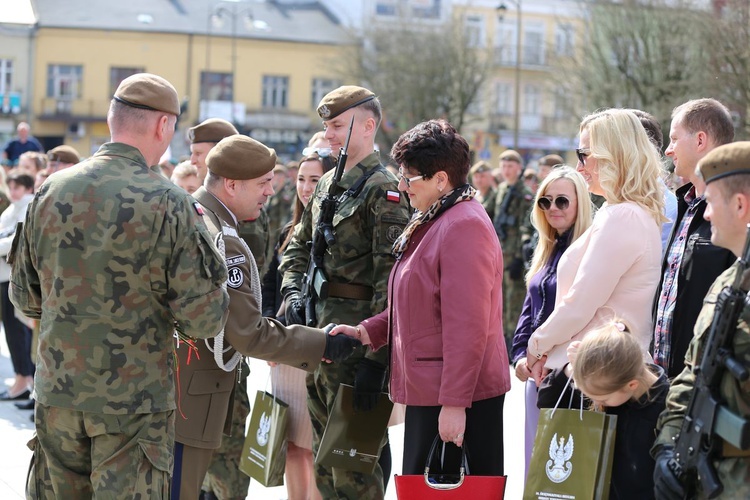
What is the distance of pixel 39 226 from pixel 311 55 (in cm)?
5083

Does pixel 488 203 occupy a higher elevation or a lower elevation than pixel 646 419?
lower

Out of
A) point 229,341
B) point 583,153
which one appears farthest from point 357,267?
point 583,153

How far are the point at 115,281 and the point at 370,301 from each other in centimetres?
160

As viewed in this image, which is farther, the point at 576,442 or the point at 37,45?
the point at 37,45

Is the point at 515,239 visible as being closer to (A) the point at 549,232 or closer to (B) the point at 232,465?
(A) the point at 549,232

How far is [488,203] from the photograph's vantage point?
12.8 m

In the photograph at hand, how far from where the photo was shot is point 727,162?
284 centimetres

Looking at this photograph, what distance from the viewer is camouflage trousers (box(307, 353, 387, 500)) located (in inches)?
183

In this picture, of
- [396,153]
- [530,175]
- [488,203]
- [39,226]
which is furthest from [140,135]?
[530,175]

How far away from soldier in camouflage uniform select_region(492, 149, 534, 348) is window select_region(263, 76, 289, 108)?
41417 mm

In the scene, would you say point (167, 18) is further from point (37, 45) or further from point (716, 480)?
point (716, 480)

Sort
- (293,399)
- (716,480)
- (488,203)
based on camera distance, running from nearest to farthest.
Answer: (716,480), (293,399), (488,203)

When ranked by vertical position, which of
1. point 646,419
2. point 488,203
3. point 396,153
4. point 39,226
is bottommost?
point 488,203

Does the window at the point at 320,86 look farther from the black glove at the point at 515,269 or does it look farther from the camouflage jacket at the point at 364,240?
the camouflage jacket at the point at 364,240
